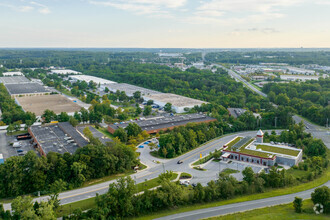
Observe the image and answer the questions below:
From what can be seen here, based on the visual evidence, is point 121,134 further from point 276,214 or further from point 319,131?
point 319,131

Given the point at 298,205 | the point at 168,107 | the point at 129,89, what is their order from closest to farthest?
the point at 298,205, the point at 168,107, the point at 129,89

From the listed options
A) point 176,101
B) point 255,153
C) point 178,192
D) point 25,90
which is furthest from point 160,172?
point 25,90

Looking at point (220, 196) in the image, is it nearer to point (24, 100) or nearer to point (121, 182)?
point (121, 182)

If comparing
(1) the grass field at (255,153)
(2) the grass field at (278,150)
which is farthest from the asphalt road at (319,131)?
(1) the grass field at (255,153)

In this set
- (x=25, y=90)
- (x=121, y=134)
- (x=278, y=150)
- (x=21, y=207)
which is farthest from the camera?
(x=25, y=90)

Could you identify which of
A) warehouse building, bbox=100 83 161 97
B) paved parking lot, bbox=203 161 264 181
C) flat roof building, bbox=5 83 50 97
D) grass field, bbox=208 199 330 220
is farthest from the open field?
grass field, bbox=208 199 330 220
